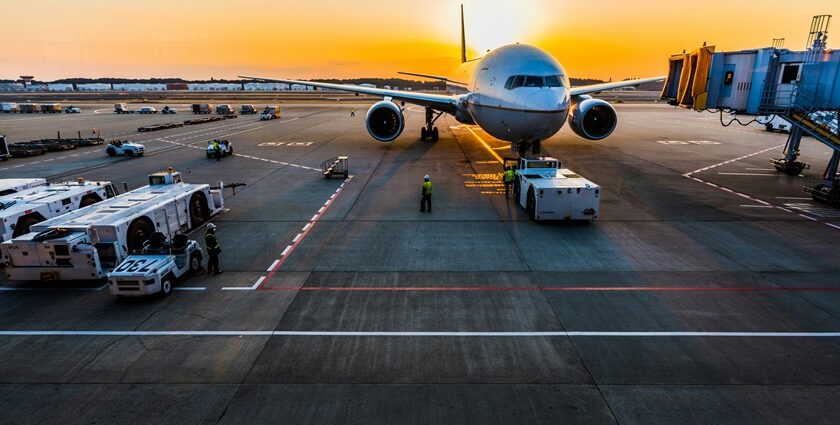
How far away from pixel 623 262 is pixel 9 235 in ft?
67.6

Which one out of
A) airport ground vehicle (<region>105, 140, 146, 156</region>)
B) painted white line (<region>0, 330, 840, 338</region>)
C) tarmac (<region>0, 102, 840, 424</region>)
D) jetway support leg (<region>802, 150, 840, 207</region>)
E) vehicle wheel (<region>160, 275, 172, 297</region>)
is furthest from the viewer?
airport ground vehicle (<region>105, 140, 146, 156</region>)

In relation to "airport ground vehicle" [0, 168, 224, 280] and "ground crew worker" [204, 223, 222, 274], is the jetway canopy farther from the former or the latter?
"airport ground vehicle" [0, 168, 224, 280]

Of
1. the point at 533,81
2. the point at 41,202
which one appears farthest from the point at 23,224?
the point at 533,81

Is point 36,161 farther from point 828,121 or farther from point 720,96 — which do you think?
point 828,121

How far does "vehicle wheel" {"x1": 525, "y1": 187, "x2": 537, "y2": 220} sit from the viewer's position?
18.3m

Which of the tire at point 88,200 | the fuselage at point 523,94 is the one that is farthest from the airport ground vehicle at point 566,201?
the tire at point 88,200

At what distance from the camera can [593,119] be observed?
32.0m

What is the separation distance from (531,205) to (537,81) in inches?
304

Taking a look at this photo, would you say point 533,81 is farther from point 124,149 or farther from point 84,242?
point 124,149

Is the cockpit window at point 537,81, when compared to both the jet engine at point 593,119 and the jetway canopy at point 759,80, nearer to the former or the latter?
A: the jet engine at point 593,119

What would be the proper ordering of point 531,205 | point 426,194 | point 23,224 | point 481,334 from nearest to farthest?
point 481,334, point 23,224, point 531,205, point 426,194

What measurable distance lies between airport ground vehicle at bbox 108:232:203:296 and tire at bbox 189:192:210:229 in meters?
4.79

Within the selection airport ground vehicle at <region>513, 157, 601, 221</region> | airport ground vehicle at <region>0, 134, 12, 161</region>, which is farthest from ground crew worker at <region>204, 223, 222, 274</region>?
airport ground vehicle at <region>0, 134, 12, 161</region>

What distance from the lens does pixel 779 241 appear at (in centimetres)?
1633
